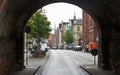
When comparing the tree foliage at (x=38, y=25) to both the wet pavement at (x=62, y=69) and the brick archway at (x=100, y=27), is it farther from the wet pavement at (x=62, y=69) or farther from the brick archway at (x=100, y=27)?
the brick archway at (x=100, y=27)

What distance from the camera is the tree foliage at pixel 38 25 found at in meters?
53.8

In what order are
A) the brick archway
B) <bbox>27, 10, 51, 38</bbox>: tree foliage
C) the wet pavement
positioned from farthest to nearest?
<bbox>27, 10, 51, 38</bbox>: tree foliage, the wet pavement, the brick archway

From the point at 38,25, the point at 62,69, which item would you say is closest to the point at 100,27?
the point at 62,69

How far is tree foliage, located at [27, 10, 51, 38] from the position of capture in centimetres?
5381

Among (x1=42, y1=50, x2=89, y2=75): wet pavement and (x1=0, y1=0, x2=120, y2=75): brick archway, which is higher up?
(x1=0, y1=0, x2=120, y2=75): brick archway

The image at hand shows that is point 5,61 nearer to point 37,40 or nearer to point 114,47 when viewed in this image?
point 114,47

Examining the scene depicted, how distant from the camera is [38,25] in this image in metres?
54.8

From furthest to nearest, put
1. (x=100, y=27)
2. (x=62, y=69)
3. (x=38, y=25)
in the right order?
(x=38, y=25)
(x=62, y=69)
(x=100, y=27)

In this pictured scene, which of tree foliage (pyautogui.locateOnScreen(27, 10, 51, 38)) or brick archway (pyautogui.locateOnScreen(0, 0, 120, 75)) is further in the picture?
tree foliage (pyautogui.locateOnScreen(27, 10, 51, 38))

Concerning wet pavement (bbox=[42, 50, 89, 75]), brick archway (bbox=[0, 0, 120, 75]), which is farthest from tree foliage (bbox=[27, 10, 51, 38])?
brick archway (bbox=[0, 0, 120, 75])

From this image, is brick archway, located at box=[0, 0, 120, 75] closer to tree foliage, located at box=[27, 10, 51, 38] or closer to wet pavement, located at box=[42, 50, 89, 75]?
wet pavement, located at box=[42, 50, 89, 75]

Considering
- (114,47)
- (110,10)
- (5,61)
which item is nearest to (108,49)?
(114,47)

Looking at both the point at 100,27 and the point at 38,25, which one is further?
the point at 38,25

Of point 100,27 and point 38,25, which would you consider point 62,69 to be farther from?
point 38,25
